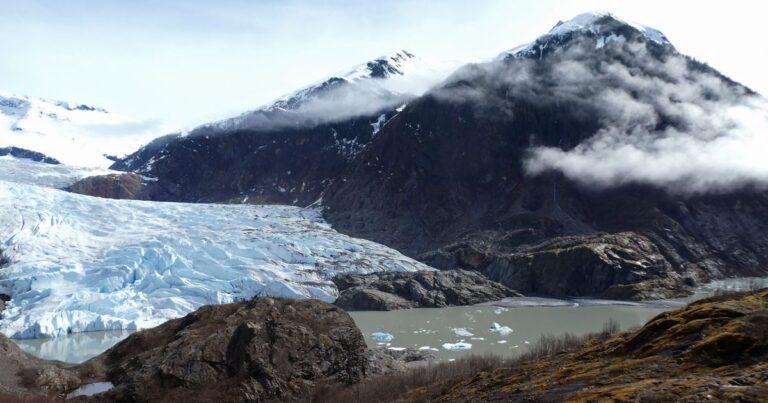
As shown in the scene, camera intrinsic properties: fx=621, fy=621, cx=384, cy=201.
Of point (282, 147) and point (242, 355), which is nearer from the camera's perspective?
point (242, 355)

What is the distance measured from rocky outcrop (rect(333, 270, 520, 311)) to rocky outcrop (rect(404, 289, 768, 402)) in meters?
51.0

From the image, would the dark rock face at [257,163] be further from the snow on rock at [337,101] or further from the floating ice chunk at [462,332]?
the floating ice chunk at [462,332]

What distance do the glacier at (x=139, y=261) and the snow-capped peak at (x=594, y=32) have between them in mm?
85141

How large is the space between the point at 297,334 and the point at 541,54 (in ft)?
446

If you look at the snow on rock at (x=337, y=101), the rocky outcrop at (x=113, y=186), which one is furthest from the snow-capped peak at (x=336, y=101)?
the rocky outcrop at (x=113, y=186)

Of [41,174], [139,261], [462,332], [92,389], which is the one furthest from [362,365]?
[41,174]

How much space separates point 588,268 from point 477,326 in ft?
110

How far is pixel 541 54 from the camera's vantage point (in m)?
149

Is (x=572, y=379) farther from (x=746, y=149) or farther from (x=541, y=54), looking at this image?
(x=541, y=54)

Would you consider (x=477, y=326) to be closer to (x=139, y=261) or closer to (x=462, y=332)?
(x=462, y=332)

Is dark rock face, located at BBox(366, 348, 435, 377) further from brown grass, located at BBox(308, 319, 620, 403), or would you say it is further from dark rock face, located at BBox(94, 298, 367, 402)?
brown grass, located at BBox(308, 319, 620, 403)

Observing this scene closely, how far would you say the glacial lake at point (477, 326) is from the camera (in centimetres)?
4344

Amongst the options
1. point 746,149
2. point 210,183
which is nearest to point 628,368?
point 746,149

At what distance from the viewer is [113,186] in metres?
153
